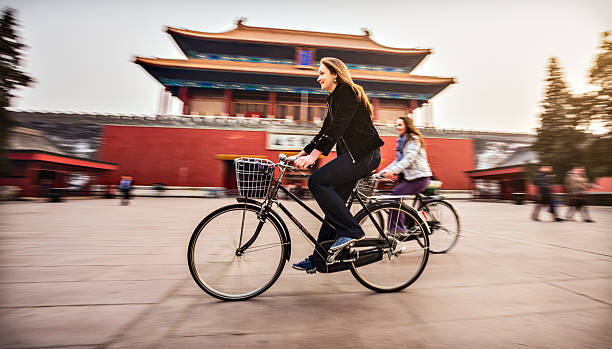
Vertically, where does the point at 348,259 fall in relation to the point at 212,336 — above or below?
above


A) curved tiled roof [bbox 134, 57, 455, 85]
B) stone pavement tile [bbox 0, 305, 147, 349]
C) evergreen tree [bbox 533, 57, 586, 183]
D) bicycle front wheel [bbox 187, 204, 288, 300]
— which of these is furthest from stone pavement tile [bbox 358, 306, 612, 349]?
curved tiled roof [bbox 134, 57, 455, 85]

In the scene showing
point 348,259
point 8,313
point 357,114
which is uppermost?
point 357,114

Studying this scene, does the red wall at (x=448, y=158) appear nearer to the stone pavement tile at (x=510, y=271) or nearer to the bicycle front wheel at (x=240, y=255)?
the stone pavement tile at (x=510, y=271)

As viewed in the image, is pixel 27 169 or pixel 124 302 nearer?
pixel 124 302

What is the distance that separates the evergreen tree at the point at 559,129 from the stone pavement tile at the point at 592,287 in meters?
A: 10.5

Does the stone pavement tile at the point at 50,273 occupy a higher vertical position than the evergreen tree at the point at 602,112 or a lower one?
lower

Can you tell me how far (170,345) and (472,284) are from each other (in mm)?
1986

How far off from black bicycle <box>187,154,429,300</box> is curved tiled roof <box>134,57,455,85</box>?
17.9 m

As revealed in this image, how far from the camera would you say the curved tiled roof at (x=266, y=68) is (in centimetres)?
1825

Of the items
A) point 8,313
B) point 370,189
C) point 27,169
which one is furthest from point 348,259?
point 27,169

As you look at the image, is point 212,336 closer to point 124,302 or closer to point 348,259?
point 124,302

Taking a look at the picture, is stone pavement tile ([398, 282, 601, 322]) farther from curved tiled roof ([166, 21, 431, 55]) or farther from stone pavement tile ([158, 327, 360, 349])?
curved tiled roof ([166, 21, 431, 55])

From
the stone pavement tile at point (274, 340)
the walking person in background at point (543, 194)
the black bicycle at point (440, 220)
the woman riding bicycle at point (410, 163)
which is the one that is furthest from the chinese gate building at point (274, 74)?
the stone pavement tile at point (274, 340)

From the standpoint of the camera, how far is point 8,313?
61.2 inches
